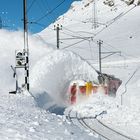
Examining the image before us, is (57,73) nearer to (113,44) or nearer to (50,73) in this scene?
(50,73)

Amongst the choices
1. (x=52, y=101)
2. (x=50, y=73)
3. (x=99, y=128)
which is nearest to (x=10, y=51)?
(x=50, y=73)

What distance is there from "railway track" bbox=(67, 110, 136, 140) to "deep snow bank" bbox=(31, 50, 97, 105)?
6.06 m

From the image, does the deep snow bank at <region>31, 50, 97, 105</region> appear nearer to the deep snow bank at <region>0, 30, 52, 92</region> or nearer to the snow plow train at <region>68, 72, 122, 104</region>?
the snow plow train at <region>68, 72, 122, 104</region>

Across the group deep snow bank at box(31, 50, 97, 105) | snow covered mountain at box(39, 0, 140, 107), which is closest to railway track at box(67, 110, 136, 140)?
deep snow bank at box(31, 50, 97, 105)

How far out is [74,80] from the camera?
33.2 m

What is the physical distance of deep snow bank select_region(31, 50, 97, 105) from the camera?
99.5 feet

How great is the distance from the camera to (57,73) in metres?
32.1

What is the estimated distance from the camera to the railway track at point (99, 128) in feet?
55.5

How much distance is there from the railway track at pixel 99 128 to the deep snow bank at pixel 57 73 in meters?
6.06

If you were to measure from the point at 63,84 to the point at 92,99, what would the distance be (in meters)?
2.40

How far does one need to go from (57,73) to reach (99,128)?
1327 cm

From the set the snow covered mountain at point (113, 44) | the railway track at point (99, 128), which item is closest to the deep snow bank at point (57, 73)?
the railway track at point (99, 128)

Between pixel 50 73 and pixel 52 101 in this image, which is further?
pixel 50 73

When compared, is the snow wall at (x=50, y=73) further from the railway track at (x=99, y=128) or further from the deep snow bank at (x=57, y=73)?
the railway track at (x=99, y=128)
